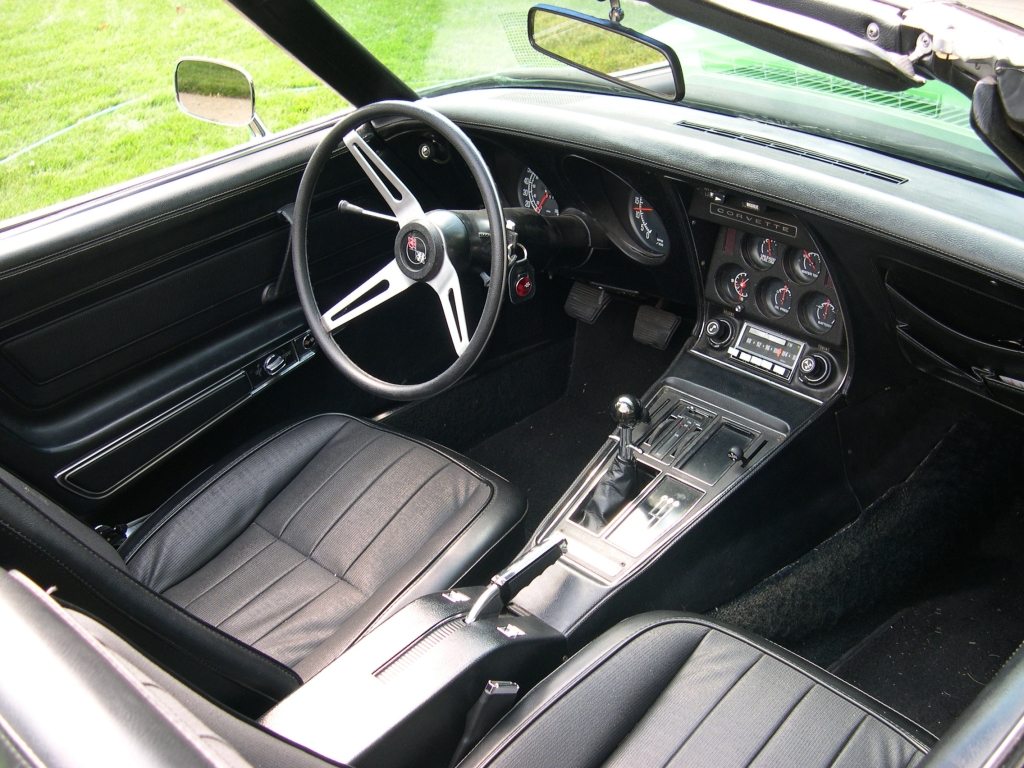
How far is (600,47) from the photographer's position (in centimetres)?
195

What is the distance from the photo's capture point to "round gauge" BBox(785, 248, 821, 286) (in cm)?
201

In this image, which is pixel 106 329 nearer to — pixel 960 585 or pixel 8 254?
pixel 8 254

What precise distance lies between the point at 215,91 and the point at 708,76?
115 centimetres

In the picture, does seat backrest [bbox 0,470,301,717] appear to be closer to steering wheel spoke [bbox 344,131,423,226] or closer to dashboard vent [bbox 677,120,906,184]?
steering wheel spoke [bbox 344,131,423,226]

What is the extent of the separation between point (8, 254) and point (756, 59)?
1.61m

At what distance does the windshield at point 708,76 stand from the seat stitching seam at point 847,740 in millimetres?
932

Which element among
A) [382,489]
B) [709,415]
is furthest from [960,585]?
[382,489]

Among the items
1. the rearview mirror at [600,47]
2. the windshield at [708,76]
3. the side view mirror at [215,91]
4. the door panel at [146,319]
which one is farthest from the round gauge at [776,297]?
the side view mirror at [215,91]

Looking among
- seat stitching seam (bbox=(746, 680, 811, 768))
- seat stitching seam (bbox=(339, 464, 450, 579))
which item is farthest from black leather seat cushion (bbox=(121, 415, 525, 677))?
seat stitching seam (bbox=(746, 680, 811, 768))

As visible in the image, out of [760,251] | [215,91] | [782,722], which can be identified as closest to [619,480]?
[760,251]

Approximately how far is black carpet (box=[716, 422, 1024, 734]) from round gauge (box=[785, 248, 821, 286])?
2.13ft

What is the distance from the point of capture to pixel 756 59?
6.55 feet

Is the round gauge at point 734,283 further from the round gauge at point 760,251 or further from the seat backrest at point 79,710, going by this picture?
the seat backrest at point 79,710

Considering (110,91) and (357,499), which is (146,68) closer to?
(110,91)
